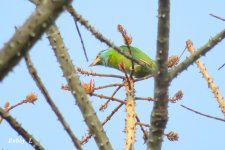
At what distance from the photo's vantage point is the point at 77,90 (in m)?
2.09

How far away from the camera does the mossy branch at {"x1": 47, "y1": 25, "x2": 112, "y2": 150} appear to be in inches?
75.1

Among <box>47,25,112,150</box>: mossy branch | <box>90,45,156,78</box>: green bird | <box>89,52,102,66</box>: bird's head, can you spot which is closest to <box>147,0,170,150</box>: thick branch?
<box>47,25,112,150</box>: mossy branch

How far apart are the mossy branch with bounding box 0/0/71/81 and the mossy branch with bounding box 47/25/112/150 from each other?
1.03 m

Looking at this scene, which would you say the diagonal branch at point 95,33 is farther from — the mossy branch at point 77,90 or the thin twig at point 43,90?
the thin twig at point 43,90

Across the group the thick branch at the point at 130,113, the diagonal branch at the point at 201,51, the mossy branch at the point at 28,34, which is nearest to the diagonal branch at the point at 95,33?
the diagonal branch at the point at 201,51

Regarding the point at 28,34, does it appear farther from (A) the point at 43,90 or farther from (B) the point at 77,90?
(B) the point at 77,90

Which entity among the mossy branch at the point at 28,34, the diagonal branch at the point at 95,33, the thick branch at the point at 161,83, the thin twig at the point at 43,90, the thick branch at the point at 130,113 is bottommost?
the mossy branch at the point at 28,34

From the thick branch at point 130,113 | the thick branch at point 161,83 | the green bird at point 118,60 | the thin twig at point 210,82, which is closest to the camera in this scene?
the thick branch at point 161,83

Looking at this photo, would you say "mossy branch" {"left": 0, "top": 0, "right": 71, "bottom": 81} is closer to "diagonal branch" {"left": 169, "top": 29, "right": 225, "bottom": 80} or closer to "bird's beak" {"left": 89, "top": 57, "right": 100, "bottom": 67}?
"diagonal branch" {"left": 169, "top": 29, "right": 225, "bottom": 80}

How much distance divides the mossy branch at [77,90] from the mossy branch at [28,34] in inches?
40.7

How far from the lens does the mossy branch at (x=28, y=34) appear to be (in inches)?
32.5

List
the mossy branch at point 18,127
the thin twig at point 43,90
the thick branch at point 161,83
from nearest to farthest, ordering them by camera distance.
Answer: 1. the thin twig at point 43,90
2. the thick branch at point 161,83
3. the mossy branch at point 18,127

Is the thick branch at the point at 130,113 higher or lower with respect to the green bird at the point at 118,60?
lower

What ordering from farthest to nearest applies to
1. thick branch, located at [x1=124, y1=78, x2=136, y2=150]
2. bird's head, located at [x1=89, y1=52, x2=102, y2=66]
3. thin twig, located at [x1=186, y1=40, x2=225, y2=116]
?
bird's head, located at [x1=89, y1=52, x2=102, y2=66]
thin twig, located at [x1=186, y1=40, x2=225, y2=116]
thick branch, located at [x1=124, y1=78, x2=136, y2=150]
